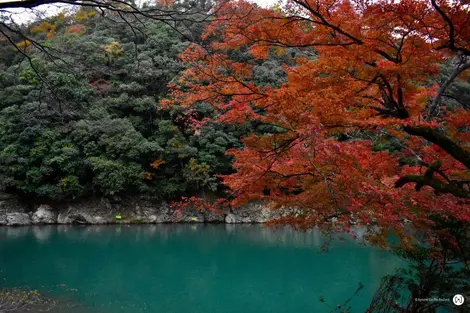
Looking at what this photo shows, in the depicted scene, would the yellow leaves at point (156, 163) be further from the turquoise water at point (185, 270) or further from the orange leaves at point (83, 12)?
the orange leaves at point (83, 12)

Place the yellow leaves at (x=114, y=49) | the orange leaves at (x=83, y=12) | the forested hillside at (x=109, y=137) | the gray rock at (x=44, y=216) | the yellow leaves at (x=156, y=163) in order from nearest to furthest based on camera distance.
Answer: the orange leaves at (x=83, y=12) → the gray rock at (x=44, y=216) → the forested hillside at (x=109, y=137) → the yellow leaves at (x=156, y=163) → the yellow leaves at (x=114, y=49)

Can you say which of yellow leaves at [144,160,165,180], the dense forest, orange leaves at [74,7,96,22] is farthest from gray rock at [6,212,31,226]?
the dense forest

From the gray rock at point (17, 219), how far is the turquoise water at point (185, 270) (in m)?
0.64

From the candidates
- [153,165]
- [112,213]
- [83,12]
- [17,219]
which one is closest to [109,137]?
[153,165]

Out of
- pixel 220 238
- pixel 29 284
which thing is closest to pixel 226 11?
pixel 29 284

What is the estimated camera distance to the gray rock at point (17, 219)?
48.0 feet

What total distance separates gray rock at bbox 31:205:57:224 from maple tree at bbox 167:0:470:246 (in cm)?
1428

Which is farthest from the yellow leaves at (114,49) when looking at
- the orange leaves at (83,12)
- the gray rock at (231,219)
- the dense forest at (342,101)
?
the dense forest at (342,101)

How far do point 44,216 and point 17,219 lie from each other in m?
1.04

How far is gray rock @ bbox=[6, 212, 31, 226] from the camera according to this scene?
48.0 ft

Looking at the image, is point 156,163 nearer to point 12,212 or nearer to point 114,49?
point 12,212

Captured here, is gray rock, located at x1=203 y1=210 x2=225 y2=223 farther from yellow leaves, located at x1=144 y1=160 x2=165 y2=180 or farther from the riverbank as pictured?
yellow leaves, located at x1=144 y1=160 x2=165 y2=180

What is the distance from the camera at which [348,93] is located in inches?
133

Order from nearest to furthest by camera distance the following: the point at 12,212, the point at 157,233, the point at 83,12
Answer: the point at 83,12
the point at 157,233
the point at 12,212
